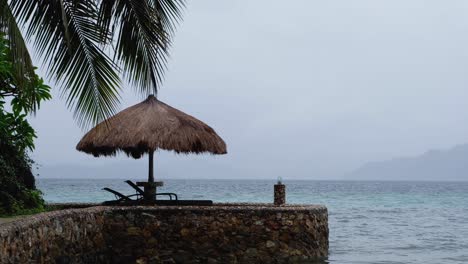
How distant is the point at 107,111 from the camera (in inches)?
342

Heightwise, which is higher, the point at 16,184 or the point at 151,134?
the point at 151,134

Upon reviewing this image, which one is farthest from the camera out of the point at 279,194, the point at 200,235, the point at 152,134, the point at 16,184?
the point at 279,194

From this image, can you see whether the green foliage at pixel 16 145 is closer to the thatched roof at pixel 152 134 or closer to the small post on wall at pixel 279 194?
the thatched roof at pixel 152 134

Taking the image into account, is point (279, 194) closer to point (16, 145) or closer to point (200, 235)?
point (200, 235)

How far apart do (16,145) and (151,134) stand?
2.34 m

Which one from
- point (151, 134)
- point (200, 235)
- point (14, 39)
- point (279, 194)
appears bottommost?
point (200, 235)

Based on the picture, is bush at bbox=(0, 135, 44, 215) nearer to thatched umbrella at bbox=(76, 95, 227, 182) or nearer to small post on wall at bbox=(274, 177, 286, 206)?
thatched umbrella at bbox=(76, 95, 227, 182)

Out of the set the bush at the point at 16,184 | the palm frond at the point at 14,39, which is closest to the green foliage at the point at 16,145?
the bush at the point at 16,184

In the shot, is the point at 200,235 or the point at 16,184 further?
the point at 16,184

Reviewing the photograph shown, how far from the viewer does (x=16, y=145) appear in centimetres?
1314

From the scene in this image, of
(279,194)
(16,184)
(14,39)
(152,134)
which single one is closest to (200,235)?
(152,134)

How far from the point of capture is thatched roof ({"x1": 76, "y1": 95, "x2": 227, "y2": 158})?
1305cm

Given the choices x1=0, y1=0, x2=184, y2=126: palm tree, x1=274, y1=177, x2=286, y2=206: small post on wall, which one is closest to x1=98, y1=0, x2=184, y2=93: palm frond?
x1=0, y1=0, x2=184, y2=126: palm tree

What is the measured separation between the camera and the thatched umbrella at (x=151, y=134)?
13055 millimetres
